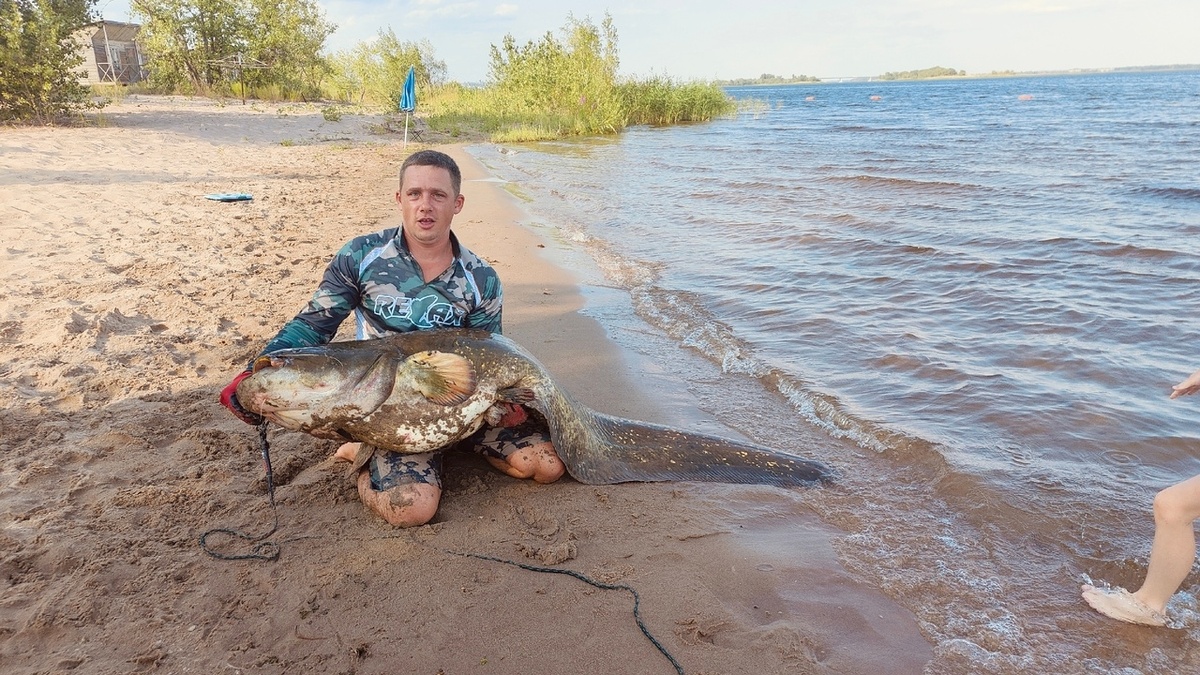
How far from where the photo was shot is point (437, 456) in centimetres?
332

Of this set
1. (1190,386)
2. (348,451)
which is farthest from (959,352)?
(348,451)

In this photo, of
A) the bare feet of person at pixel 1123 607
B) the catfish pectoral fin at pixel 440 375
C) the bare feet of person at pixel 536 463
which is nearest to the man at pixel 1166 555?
the bare feet of person at pixel 1123 607

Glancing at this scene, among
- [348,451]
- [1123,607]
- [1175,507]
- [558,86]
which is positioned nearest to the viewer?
[1175,507]

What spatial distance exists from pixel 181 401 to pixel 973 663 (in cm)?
402

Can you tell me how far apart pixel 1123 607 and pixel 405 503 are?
287cm

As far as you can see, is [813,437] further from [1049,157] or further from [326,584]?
[1049,157]

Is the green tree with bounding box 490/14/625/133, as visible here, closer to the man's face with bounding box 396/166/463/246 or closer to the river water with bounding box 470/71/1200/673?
the river water with bounding box 470/71/1200/673

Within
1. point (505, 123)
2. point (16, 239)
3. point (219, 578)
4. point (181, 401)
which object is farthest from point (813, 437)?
point (505, 123)

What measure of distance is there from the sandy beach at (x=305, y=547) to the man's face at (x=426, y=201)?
1.20m

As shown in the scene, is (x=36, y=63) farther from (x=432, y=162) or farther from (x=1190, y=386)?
(x=1190, y=386)

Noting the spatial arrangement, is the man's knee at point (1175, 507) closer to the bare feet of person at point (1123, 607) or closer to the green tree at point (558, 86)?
the bare feet of person at point (1123, 607)

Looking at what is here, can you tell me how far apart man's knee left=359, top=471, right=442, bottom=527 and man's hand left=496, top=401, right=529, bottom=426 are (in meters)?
0.48

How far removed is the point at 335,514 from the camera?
3117 mm

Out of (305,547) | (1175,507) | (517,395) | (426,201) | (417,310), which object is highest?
(426,201)
